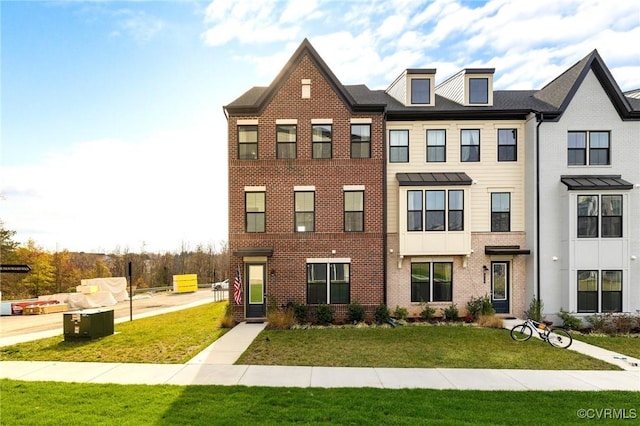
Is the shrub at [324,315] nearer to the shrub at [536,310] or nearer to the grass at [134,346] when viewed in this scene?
the grass at [134,346]

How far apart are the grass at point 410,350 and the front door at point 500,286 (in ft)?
8.45

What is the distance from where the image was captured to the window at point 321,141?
15.9 m

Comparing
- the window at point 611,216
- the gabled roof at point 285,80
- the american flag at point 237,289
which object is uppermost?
the gabled roof at point 285,80

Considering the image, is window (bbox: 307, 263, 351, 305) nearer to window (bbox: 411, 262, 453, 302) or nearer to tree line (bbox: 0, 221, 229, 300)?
window (bbox: 411, 262, 453, 302)

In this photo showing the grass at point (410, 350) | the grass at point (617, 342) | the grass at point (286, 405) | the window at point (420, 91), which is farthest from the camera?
the window at point (420, 91)

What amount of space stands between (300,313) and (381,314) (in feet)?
12.2

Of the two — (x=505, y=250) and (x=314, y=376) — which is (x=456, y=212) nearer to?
(x=505, y=250)

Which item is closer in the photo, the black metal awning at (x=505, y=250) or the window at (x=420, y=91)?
the black metal awning at (x=505, y=250)

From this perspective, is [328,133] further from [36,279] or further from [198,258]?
[198,258]

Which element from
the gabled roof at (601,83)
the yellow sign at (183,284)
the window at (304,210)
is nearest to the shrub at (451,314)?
the window at (304,210)

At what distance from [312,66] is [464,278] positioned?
12559mm

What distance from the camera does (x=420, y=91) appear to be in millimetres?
→ 16859

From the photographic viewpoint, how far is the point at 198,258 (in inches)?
1983

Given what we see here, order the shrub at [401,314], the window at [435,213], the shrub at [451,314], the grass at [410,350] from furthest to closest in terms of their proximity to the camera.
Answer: the window at [435,213] < the shrub at [451,314] < the shrub at [401,314] < the grass at [410,350]
